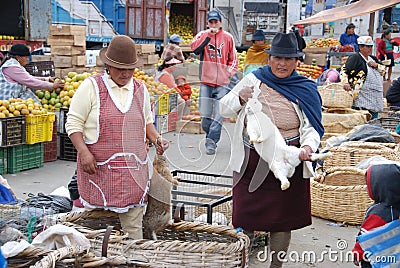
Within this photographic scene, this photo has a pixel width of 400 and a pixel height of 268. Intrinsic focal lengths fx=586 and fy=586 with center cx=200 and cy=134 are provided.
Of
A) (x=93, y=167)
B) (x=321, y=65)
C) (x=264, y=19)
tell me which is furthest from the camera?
(x=264, y=19)

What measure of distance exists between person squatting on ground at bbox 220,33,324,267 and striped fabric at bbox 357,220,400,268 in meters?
0.80

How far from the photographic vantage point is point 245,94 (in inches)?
151

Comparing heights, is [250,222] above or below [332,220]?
above

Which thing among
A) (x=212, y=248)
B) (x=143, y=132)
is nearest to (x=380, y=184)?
(x=212, y=248)

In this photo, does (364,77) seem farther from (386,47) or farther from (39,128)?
(386,47)

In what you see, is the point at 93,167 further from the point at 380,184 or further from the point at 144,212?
the point at 380,184

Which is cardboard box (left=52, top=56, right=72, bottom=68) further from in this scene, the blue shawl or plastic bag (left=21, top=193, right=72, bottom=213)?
the blue shawl

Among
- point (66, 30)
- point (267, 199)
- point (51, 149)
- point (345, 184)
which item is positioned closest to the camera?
point (267, 199)

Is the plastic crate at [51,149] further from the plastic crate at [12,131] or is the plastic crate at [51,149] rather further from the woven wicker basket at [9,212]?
the woven wicker basket at [9,212]

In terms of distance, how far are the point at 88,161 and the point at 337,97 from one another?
19.1 ft

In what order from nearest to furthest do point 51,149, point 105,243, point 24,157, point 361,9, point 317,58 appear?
point 105,243 < point 24,157 < point 51,149 < point 361,9 < point 317,58

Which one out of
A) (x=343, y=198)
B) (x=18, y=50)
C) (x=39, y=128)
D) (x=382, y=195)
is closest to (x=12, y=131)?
(x=39, y=128)

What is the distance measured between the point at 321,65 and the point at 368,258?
1323 centimetres

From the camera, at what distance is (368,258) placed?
3.21 metres
